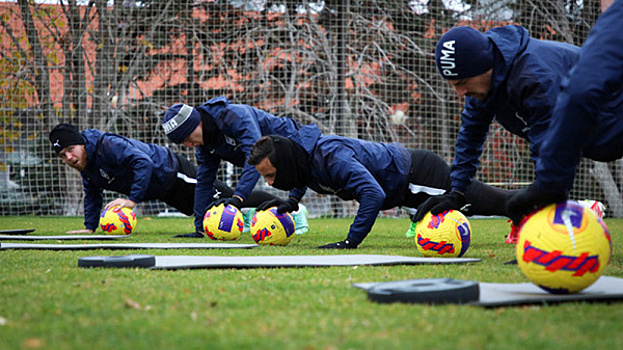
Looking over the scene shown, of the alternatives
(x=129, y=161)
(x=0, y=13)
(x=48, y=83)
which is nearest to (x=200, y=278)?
(x=129, y=161)

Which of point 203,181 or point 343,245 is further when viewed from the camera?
point 203,181

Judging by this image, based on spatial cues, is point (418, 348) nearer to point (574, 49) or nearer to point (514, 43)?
point (514, 43)

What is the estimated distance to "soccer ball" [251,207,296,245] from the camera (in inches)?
221

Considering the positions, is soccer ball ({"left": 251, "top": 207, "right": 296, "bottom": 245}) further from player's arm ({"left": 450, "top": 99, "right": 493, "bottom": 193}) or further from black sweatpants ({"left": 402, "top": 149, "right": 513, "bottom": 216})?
player's arm ({"left": 450, "top": 99, "right": 493, "bottom": 193})

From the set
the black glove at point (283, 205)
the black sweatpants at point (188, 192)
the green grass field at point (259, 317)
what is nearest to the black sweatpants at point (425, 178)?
the black glove at point (283, 205)

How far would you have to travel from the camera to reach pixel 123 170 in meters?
7.71

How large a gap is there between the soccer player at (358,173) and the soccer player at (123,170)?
7.13ft

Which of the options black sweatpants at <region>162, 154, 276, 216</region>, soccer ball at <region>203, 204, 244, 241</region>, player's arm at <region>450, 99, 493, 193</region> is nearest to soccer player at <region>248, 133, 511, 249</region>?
soccer ball at <region>203, 204, 244, 241</region>

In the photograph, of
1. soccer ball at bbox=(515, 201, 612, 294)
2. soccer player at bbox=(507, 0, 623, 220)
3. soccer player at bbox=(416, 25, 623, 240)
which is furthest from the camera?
soccer player at bbox=(416, 25, 623, 240)

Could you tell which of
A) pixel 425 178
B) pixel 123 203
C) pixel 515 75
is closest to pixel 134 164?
pixel 123 203

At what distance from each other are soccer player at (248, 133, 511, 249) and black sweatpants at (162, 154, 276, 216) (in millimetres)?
1926

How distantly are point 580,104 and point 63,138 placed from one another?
623 cm

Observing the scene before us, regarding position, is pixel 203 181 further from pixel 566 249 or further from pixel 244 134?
pixel 566 249

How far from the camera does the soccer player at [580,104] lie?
7.22 feet
